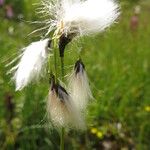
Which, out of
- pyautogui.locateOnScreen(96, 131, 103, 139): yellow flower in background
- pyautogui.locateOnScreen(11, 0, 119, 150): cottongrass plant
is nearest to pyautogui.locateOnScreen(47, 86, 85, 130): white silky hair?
pyautogui.locateOnScreen(11, 0, 119, 150): cottongrass plant

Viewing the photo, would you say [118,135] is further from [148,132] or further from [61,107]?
[61,107]

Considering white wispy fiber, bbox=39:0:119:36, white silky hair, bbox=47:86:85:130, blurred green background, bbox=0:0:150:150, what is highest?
white wispy fiber, bbox=39:0:119:36

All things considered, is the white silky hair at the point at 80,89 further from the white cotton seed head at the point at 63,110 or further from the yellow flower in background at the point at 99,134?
the yellow flower in background at the point at 99,134

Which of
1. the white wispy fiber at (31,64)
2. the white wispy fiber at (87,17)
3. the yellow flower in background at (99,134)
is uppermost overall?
the white wispy fiber at (87,17)

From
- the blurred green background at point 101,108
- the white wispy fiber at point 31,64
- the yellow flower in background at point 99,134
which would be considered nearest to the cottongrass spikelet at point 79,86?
the white wispy fiber at point 31,64

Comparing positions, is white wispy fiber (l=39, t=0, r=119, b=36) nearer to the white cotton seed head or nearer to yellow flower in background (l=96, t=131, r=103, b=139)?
the white cotton seed head

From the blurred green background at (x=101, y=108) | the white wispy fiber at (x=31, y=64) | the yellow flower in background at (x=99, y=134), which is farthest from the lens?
the yellow flower in background at (x=99, y=134)
